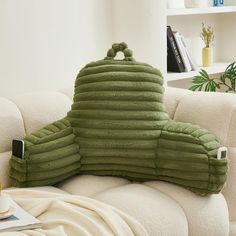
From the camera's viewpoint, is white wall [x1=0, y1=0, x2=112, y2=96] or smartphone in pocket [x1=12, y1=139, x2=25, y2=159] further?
white wall [x1=0, y1=0, x2=112, y2=96]

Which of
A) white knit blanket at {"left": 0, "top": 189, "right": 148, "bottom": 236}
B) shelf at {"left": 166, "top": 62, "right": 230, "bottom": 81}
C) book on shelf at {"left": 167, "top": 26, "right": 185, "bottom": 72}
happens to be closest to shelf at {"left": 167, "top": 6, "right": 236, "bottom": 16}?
book on shelf at {"left": 167, "top": 26, "right": 185, "bottom": 72}

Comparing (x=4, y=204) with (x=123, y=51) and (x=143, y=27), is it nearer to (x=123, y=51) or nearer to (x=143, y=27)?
(x=123, y=51)

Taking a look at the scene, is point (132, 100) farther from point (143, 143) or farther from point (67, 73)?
point (67, 73)

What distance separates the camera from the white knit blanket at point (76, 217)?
5.58 feet

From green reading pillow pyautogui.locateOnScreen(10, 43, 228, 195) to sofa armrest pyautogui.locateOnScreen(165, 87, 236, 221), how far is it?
10 cm

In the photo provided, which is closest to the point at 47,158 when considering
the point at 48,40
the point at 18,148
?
the point at 18,148

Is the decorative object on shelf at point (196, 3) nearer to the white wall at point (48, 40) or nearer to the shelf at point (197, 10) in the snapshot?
the shelf at point (197, 10)

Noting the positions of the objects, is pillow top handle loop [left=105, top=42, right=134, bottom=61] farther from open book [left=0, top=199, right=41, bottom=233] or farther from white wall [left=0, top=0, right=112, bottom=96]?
open book [left=0, top=199, right=41, bottom=233]

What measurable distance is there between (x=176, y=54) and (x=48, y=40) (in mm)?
916

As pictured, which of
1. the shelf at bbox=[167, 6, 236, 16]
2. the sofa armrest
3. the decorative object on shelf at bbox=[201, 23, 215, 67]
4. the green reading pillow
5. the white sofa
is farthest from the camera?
the decorative object on shelf at bbox=[201, 23, 215, 67]

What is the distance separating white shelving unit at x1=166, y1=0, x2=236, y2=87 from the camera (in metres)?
3.68

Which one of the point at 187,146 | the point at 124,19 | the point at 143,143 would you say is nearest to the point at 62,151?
the point at 143,143

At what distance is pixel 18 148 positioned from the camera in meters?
2.11

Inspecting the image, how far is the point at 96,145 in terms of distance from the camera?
7.21ft
